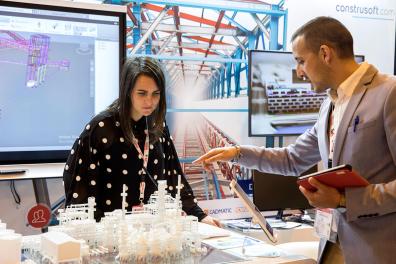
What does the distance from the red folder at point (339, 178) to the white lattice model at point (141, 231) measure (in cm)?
46

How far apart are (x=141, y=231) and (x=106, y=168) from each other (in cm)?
84

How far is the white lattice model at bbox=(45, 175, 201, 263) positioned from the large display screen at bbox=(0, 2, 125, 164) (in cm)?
154

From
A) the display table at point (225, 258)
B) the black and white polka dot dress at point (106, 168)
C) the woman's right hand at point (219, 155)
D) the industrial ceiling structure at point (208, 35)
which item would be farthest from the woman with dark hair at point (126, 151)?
the industrial ceiling structure at point (208, 35)

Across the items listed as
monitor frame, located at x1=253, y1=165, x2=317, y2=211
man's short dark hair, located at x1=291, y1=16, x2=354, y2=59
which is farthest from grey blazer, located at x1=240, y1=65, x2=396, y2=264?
monitor frame, located at x1=253, y1=165, x2=317, y2=211

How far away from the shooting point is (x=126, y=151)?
2.54 metres

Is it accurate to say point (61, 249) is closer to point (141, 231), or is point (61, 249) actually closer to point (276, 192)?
point (141, 231)

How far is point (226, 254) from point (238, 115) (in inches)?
94.5

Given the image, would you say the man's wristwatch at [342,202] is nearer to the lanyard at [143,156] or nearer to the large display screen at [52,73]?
the lanyard at [143,156]

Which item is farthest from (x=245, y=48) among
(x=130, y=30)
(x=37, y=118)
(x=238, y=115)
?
(x=37, y=118)

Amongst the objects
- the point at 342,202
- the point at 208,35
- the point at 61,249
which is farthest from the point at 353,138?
the point at 208,35

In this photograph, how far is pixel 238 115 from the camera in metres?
4.17

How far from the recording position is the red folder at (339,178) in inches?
62.5

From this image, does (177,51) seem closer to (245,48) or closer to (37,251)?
(245,48)

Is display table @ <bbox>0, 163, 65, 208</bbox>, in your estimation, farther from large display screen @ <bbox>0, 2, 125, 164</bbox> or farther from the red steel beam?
the red steel beam
